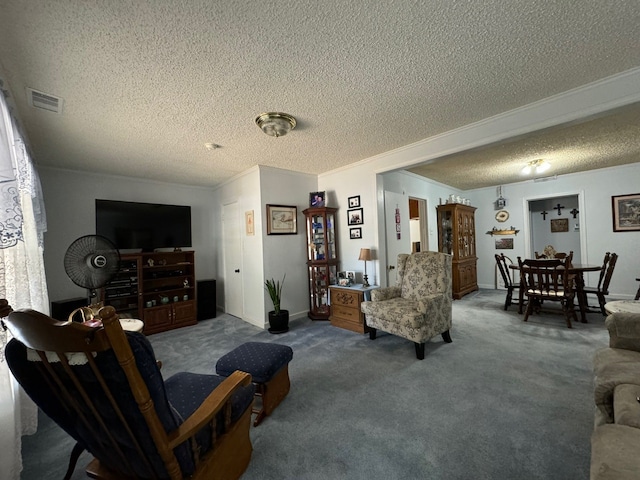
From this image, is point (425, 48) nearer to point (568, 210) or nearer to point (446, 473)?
point (446, 473)

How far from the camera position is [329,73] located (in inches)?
70.3

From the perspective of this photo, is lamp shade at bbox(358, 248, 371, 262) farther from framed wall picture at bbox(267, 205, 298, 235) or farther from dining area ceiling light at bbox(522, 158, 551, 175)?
dining area ceiling light at bbox(522, 158, 551, 175)

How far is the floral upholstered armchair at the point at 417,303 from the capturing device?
2627mm

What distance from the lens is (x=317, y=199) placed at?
4.14 m

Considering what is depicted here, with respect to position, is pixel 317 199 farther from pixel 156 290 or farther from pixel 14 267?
pixel 14 267

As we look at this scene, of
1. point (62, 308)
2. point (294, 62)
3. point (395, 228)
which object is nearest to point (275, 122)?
Answer: point (294, 62)

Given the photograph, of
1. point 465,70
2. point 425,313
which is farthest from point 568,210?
point 465,70

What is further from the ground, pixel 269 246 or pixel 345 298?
pixel 269 246

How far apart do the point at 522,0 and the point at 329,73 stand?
3.51 feet

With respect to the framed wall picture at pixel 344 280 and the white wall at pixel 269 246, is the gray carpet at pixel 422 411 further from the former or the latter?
the white wall at pixel 269 246

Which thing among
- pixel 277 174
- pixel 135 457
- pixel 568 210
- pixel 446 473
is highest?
pixel 277 174

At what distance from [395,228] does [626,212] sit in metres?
4.35

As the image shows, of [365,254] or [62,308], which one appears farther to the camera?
[365,254]

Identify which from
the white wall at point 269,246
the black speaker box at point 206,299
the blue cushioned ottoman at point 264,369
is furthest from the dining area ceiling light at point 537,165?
the black speaker box at point 206,299
